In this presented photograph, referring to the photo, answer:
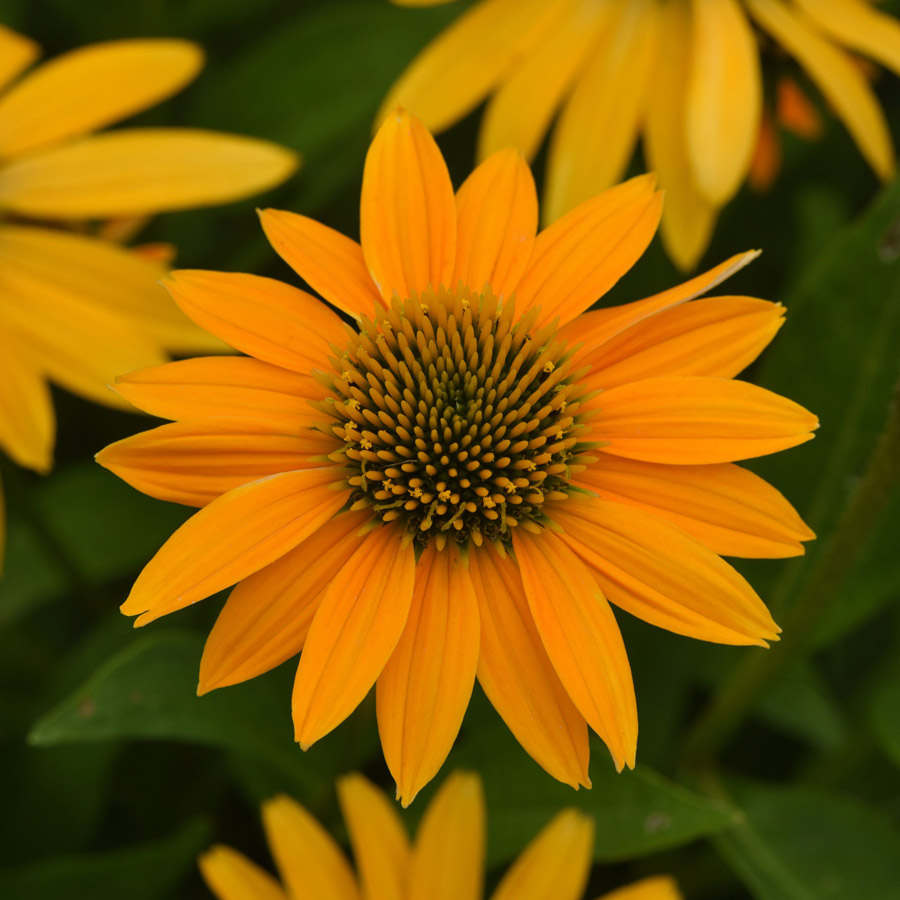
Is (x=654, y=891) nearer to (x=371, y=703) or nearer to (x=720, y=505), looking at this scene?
(x=371, y=703)

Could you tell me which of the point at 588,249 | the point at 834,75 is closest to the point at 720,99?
the point at 834,75

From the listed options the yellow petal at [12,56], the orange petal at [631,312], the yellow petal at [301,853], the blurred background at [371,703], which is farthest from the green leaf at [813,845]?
the yellow petal at [12,56]

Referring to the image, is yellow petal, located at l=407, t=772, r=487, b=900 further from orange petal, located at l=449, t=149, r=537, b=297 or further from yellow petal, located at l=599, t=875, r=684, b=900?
orange petal, located at l=449, t=149, r=537, b=297

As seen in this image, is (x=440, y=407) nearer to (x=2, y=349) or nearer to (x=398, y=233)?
(x=398, y=233)

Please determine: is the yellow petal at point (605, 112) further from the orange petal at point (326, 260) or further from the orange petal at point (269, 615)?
the orange petal at point (269, 615)

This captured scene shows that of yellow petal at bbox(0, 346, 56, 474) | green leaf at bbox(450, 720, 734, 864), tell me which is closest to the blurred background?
green leaf at bbox(450, 720, 734, 864)

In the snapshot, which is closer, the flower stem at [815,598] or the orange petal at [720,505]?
the orange petal at [720,505]
